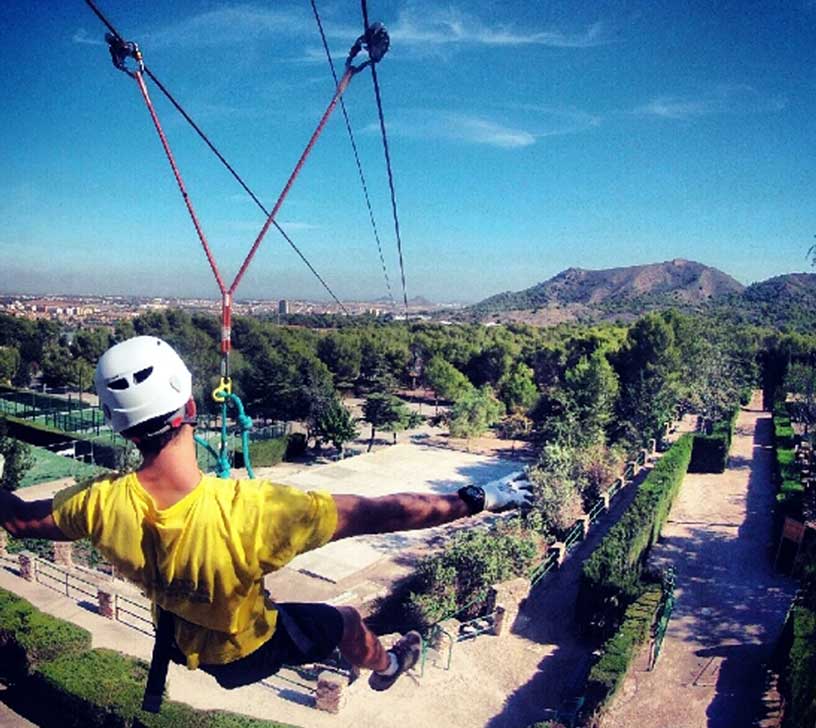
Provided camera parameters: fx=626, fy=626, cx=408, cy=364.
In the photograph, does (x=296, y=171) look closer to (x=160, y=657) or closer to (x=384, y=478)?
(x=160, y=657)

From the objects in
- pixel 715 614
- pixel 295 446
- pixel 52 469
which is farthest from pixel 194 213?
pixel 295 446

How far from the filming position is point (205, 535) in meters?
1.86

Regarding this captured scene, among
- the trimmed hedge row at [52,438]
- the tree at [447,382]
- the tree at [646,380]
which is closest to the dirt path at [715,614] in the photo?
the tree at [646,380]

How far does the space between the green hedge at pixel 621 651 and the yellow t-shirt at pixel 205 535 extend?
339 inches

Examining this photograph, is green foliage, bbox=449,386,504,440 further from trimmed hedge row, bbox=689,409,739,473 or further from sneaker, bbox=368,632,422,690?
sneaker, bbox=368,632,422,690

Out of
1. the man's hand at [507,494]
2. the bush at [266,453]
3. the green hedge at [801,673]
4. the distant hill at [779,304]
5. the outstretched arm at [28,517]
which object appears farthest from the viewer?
the distant hill at [779,304]

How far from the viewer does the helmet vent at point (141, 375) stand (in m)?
1.93

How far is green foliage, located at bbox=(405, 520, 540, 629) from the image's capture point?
1286cm

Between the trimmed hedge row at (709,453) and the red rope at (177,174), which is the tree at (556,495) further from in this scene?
the red rope at (177,174)

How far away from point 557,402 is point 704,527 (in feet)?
38.0

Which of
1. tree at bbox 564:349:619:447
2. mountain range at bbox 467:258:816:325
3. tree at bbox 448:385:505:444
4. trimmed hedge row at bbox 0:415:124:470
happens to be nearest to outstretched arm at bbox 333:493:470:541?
tree at bbox 564:349:619:447

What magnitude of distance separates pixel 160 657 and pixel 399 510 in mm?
1082

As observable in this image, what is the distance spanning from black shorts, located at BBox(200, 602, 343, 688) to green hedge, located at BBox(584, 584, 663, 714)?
8067mm

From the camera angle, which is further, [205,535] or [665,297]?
[665,297]
